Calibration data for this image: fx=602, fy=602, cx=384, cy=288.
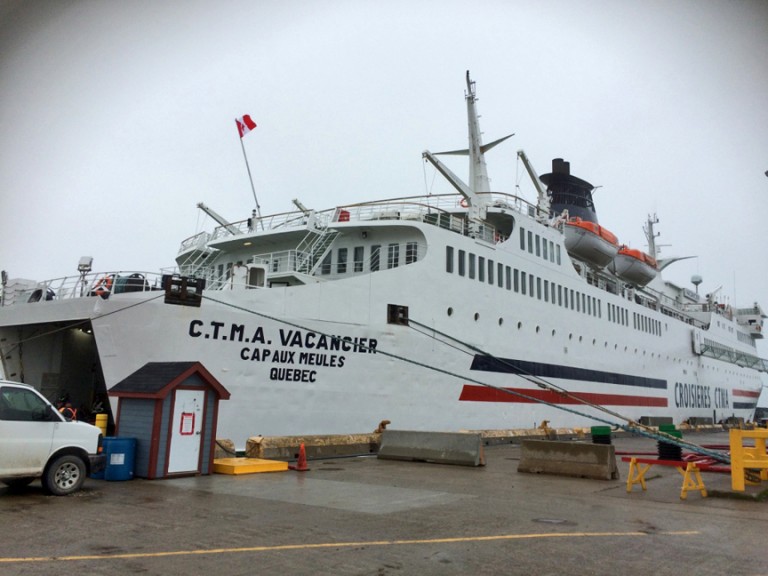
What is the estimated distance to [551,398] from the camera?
23609 millimetres

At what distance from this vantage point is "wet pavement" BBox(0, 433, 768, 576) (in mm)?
5523

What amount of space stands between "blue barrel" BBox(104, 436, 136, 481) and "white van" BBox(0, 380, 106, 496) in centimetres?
109

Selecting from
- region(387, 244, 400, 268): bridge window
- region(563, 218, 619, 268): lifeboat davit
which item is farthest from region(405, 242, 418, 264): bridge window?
region(563, 218, 619, 268): lifeboat davit

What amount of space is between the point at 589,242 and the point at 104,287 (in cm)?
2287

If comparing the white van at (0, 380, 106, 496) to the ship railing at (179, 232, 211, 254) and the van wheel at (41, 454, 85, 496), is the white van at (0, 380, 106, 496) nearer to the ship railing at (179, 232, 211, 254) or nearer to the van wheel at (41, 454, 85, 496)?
the van wheel at (41, 454, 85, 496)

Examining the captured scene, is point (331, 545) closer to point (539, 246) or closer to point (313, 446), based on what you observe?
point (313, 446)

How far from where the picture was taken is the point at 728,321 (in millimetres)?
51031

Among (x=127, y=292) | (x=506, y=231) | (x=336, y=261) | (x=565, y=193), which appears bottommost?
(x=127, y=292)

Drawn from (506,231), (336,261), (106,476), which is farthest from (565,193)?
(106,476)

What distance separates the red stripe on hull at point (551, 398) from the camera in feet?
62.7

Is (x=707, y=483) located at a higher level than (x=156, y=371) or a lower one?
lower

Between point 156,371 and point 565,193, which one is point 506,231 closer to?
point 565,193

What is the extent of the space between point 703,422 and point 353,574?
42382mm

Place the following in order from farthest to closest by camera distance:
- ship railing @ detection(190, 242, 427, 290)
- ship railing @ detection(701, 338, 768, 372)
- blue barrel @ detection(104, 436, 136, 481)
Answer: ship railing @ detection(701, 338, 768, 372)
ship railing @ detection(190, 242, 427, 290)
blue barrel @ detection(104, 436, 136, 481)
